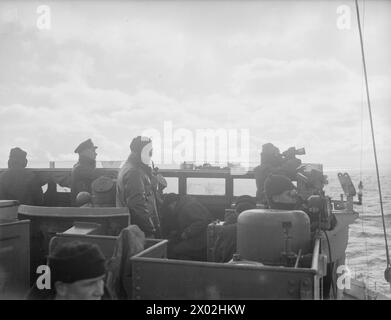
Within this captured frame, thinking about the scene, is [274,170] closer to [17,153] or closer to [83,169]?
[83,169]

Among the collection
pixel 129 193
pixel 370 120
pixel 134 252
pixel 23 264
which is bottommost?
pixel 23 264

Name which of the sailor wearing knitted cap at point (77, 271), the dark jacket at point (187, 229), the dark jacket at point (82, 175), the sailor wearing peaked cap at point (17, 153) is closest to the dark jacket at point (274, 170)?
the dark jacket at point (187, 229)

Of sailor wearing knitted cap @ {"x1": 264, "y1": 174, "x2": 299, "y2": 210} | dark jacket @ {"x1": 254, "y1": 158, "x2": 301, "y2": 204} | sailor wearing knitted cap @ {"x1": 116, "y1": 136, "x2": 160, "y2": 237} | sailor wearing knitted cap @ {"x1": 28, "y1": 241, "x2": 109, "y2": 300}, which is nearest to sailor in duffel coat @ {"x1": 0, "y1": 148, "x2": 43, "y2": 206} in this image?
sailor wearing knitted cap @ {"x1": 116, "y1": 136, "x2": 160, "y2": 237}

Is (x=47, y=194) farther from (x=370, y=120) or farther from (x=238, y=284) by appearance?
(x=238, y=284)

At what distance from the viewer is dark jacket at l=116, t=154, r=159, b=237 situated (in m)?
A: 4.35

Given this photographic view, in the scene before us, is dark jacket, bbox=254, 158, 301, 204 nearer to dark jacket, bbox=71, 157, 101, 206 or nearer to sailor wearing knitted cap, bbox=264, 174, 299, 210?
sailor wearing knitted cap, bbox=264, 174, 299, 210

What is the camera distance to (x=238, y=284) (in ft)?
7.93

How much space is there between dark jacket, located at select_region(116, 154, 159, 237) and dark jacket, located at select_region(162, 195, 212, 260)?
1.31 ft

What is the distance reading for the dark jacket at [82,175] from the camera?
5.88 metres

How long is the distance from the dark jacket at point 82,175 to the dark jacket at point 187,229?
131 centimetres

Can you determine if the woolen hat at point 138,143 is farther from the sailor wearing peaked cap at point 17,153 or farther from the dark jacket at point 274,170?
the sailor wearing peaked cap at point 17,153

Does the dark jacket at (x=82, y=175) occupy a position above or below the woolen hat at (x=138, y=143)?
below
